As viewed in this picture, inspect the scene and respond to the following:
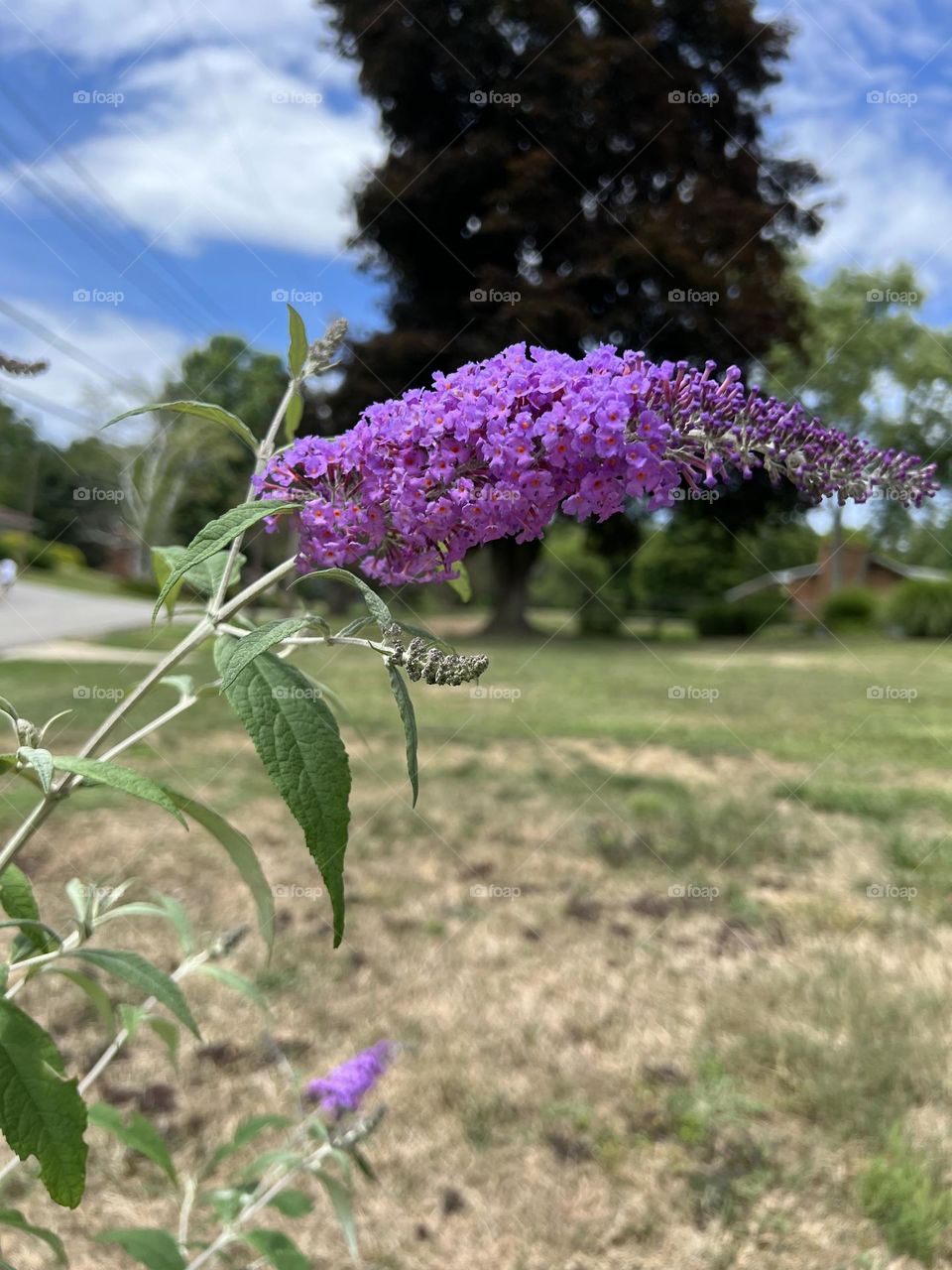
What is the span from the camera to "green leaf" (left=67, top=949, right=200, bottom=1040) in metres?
0.95

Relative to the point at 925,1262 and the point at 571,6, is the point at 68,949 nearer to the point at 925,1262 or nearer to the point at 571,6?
the point at 925,1262

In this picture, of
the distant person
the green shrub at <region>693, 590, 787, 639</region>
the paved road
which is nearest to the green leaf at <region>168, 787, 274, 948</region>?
the distant person

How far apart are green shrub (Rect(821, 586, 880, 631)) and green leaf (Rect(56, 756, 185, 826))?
2329 cm

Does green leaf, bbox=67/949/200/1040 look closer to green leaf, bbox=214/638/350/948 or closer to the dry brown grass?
green leaf, bbox=214/638/350/948

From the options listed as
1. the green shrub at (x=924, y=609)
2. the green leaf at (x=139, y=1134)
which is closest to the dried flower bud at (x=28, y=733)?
the green leaf at (x=139, y=1134)

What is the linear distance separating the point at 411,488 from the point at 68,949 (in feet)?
2.04

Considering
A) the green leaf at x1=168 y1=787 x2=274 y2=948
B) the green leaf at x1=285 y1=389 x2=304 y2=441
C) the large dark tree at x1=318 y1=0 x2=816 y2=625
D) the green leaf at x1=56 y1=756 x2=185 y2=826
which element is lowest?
the green leaf at x1=168 y1=787 x2=274 y2=948

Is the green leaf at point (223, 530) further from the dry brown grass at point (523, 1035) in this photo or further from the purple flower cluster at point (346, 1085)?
the dry brown grass at point (523, 1035)

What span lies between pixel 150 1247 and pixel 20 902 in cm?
57

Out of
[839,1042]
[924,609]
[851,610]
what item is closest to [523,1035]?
[839,1042]

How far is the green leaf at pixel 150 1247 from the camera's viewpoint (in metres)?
1.20

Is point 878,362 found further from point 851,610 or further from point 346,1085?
point 346,1085

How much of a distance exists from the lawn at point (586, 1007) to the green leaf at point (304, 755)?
29 centimetres

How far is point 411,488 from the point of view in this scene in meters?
0.85
